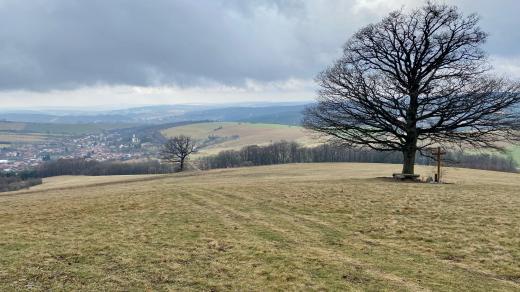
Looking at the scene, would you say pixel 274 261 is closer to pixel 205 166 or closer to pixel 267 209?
pixel 267 209

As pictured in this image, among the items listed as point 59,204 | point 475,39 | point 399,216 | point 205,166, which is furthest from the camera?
point 205,166

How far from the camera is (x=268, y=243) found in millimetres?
12930

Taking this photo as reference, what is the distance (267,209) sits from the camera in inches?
736

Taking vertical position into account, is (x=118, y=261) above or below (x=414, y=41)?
below

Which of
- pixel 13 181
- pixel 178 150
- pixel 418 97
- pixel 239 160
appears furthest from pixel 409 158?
pixel 13 181

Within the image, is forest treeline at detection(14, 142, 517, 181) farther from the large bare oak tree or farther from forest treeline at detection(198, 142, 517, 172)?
the large bare oak tree

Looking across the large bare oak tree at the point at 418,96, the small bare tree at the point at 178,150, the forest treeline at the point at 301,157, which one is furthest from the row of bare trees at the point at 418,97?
the forest treeline at the point at 301,157

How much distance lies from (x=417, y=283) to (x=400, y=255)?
2298 mm

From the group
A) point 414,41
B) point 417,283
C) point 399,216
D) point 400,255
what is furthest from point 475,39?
point 417,283

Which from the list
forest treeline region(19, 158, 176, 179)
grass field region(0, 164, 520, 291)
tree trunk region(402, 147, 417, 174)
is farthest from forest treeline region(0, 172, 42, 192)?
tree trunk region(402, 147, 417, 174)

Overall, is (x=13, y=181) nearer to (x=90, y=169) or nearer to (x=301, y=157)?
(x=90, y=169)

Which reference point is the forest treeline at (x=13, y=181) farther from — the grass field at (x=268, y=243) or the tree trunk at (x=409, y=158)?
the tree trunk at (x=409, y=158)

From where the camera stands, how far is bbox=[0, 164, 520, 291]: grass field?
32.0 ft

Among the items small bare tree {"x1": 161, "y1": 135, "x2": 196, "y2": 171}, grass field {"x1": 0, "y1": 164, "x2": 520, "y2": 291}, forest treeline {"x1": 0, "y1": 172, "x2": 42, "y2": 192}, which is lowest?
forest treeline {"x1": 0, "y1": 172, "x2": 42, "y2": 192}
